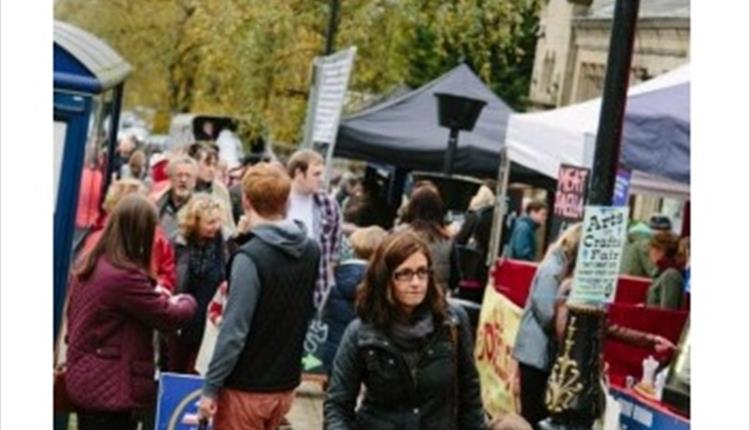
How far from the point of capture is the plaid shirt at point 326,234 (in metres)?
11.5

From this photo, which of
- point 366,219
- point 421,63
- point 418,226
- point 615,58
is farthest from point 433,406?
point 421,63

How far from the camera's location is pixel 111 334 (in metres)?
7.79

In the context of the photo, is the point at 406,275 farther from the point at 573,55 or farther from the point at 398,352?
the point at 573,55

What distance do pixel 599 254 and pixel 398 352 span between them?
1.99 metres

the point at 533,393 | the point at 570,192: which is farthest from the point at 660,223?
the point at 533,393

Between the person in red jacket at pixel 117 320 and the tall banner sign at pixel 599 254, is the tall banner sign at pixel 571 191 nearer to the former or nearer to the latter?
the tall banner sign at pixel 599 254

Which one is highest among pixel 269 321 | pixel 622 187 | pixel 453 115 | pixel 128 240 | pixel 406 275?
pixel 453 115

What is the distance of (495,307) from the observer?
42.4 feet

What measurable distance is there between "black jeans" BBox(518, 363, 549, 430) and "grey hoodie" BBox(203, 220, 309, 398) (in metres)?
3.17

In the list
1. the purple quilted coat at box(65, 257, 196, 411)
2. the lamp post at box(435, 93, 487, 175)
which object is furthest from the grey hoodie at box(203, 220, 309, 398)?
the lamp post at box(435, 93, 487, 175)

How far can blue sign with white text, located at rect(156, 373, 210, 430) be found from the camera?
7.95 metres

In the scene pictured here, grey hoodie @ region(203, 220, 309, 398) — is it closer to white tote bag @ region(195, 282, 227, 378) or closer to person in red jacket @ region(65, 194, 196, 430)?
person in red jacket @ region(65, 194, 196, 430)

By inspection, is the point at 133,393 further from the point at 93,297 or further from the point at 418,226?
the point at 418,226

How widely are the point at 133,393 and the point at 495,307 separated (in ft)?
17.9
